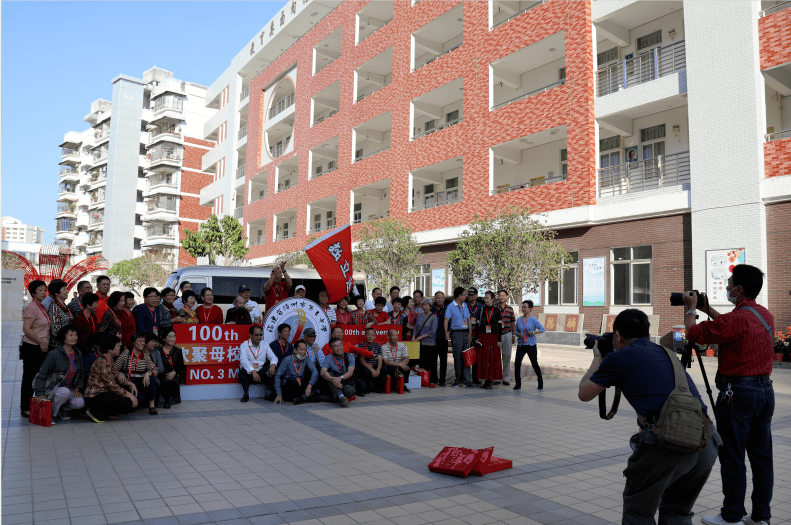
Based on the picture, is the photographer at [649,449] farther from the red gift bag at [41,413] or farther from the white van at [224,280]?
the white van at [224,280]

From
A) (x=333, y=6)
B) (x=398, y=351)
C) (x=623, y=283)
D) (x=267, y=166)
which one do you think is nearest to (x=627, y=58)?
(x=623, y=283)

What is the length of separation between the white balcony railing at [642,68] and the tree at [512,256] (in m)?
5.47

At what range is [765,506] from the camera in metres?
4.50

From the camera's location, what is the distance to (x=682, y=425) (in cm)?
324

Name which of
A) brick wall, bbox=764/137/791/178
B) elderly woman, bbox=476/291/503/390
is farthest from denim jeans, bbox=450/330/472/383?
brick wall, bbox=764/137/791/178

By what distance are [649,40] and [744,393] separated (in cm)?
1991

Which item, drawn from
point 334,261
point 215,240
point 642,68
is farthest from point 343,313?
point 215,240

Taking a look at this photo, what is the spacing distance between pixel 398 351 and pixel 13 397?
6.56 m

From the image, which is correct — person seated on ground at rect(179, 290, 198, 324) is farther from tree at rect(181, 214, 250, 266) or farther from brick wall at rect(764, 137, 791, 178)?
tree at rect(181, 214, 250, 266)

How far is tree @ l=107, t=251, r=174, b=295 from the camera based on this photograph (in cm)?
5906

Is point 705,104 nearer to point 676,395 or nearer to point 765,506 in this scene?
point 765,506

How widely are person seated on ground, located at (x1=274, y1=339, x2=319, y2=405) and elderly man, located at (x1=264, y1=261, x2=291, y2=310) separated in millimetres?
1729

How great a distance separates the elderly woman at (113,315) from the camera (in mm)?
8935

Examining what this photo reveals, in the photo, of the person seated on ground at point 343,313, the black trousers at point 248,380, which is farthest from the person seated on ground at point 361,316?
the black trousers at point 248,380
